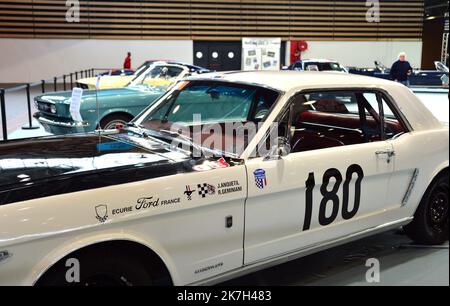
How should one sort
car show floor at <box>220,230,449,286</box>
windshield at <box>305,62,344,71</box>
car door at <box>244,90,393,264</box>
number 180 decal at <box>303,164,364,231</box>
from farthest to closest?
windshield at <box>305,62,344,71</box> → car show floor at <box>220,230,449,286</box> → number 180 decal at <box>303,164,364,231</box> → car door at <box>244,90,393,264</box>

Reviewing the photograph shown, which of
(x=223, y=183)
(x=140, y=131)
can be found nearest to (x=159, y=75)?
(x=140, y=131)

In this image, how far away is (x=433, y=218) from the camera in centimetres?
342

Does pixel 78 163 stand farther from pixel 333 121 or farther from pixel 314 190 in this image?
pixel 333 121

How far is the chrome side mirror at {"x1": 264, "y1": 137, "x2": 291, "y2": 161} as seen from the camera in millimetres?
2496

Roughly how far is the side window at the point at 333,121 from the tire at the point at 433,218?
2.03 ft

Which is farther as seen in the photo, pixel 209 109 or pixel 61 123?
pixel 61 123

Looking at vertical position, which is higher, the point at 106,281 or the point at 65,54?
the point at 65,54

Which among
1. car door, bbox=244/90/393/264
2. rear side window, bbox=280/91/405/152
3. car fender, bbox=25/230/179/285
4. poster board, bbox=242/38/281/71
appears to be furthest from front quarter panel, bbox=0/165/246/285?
poster board, bbox=242/38/281/71

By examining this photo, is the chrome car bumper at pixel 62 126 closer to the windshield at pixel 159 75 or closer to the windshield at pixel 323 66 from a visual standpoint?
the windshield at pixel 159 75

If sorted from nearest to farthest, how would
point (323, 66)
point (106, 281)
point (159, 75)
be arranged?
point (106, 281)
point (159, 75)
point (323, 66)

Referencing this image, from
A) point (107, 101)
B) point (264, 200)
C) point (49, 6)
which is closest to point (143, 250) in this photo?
point (264, 200)

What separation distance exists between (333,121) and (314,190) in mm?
1244

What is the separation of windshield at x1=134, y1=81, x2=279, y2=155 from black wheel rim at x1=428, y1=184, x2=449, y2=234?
4.73 ft

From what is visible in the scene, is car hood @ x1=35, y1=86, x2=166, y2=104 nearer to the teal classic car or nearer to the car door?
the teal classic car
